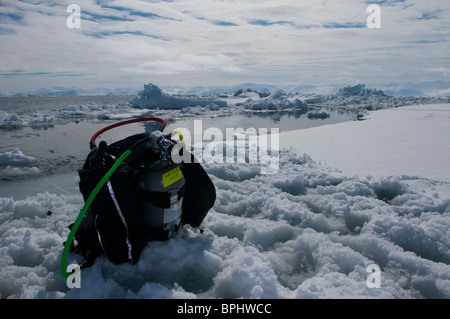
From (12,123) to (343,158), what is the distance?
18141 mm

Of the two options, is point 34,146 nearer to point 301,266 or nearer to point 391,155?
point 301,266

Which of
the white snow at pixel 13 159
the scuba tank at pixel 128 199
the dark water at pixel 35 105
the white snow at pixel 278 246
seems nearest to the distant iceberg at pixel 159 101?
the dark water at pixel 35 105

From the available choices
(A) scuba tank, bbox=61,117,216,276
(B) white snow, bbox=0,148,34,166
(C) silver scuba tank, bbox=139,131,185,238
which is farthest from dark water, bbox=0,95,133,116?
(C) silver scuba tank, bbox=139,131,185,238

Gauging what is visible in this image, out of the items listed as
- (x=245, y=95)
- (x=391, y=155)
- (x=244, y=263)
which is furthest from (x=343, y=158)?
(x=245, y=95)

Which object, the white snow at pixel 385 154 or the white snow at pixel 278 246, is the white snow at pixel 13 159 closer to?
the white snow at pixel 278 246

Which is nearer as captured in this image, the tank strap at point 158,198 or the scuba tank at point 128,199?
the scuba tank at point 128,199

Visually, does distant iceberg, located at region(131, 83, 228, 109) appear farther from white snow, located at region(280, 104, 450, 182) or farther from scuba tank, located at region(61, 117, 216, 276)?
scuba tank, located at region(61, 117, 216, 276)

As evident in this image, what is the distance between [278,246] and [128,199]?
1525 millimetres

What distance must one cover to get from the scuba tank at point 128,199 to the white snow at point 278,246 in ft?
0.50

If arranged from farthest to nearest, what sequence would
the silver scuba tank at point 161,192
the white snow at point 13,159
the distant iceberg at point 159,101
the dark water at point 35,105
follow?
1. the dark water at point 35,105
2. the distant iceberg at point 159,101
3. the white snow at point 13,159
4. the silver scuba tank at point 161,192

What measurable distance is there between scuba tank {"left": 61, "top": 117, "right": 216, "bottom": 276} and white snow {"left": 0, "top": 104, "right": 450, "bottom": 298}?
0.15 metres

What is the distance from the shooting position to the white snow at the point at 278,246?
2018 mm

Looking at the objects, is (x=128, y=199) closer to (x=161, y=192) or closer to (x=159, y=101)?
(x=161, y=192)
